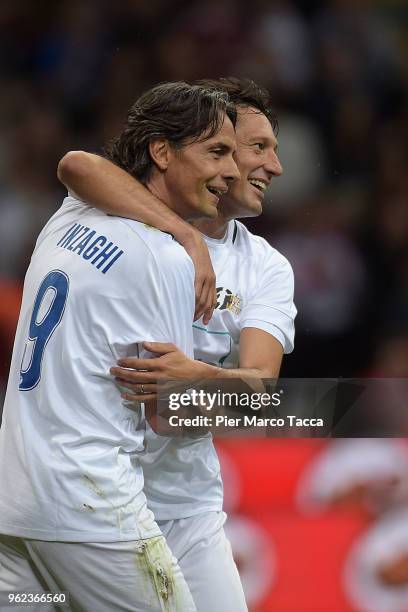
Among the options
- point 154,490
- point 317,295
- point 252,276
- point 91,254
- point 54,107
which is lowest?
point 154,490

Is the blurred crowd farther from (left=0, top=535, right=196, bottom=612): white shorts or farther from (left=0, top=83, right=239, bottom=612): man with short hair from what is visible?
(left=0, top=535, right=196, bottom=612): white shorts

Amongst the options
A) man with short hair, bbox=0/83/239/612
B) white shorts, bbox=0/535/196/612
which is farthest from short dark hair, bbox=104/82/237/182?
white shorts, bbox=0/535/196/612

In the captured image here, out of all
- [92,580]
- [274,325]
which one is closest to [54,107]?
[274,325]

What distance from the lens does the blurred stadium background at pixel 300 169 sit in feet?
9.95

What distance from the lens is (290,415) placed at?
2.47m

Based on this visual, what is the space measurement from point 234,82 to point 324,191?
6.14ft

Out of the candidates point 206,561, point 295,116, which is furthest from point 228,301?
point 295,116

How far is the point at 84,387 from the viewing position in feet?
5.99

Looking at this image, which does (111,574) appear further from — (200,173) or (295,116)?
(295,116)

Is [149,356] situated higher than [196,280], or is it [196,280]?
[196,280]

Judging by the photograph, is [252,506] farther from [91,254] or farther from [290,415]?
[91,254]

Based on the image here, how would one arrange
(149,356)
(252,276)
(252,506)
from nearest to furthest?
(149,356)
(252,276)
(252,506)

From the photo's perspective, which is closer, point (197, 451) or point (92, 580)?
point (92, 580)

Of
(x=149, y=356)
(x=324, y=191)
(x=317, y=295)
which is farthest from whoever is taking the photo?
(x=324, y=191)
